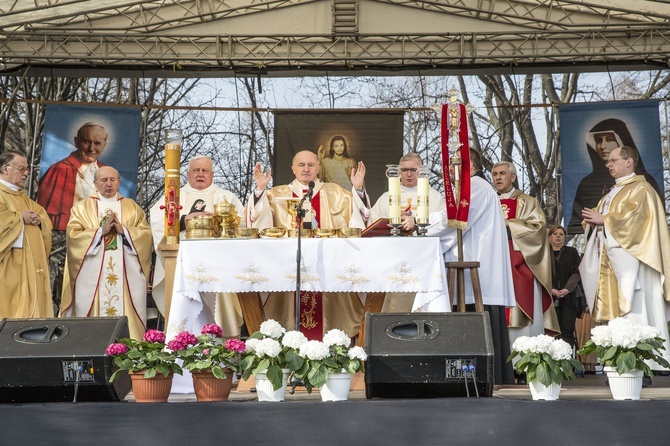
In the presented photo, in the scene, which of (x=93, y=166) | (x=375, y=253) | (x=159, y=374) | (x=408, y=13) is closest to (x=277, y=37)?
(x=408, y=13)

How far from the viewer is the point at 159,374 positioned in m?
5.41

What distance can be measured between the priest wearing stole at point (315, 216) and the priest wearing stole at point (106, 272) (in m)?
2.03

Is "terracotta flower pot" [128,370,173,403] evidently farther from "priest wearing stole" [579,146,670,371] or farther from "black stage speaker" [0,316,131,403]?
"priest wearing stole" [579,146,670,371]

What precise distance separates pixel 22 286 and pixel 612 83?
8.78 m

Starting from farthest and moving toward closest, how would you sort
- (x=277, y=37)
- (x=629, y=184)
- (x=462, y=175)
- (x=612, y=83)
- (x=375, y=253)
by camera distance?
(x=612, y=83) < (x=277, y=37) < (x=629, y=184) < (x=462, y=175) < (x=375, y=253)

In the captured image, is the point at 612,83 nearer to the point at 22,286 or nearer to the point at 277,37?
the point at 277,37

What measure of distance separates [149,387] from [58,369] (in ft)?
1.72

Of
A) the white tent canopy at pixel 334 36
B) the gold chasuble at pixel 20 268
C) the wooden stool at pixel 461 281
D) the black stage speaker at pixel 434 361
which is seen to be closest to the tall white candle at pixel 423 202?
the wooden stool at pixel 461 281

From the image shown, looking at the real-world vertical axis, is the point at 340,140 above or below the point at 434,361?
above

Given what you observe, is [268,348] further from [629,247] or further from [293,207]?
[629,247]

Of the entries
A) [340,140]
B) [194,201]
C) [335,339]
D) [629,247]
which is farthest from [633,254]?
[340,140]

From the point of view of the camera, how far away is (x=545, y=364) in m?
5.39

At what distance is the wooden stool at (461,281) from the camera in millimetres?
6934

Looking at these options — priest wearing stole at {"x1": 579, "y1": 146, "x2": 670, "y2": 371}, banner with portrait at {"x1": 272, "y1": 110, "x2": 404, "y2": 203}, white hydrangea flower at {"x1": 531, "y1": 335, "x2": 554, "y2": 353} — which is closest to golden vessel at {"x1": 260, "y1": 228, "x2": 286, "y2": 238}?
white hydrangea flower at {"x1": 531, "y1": 335, "x2": 554, "y2": 353}
